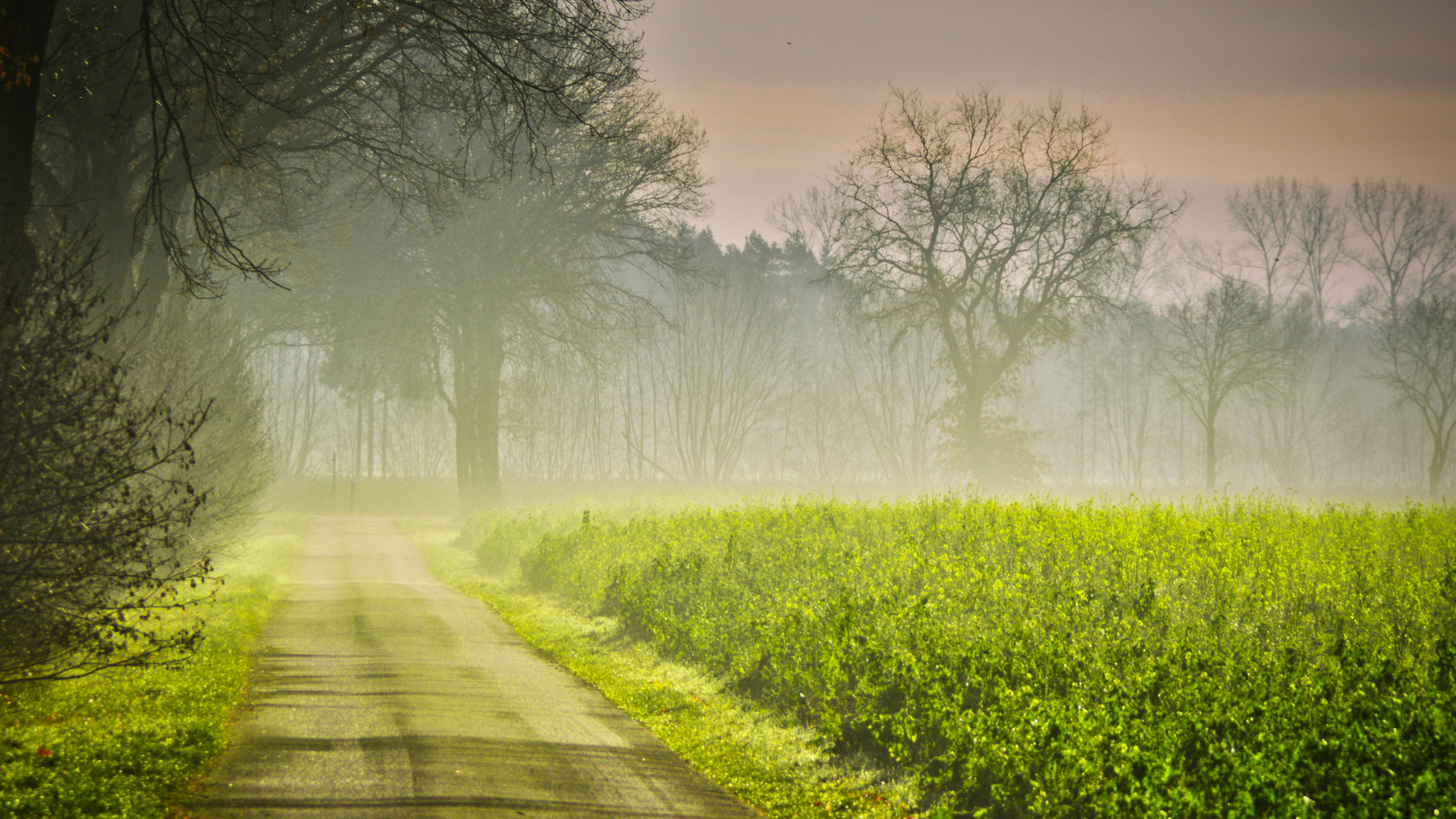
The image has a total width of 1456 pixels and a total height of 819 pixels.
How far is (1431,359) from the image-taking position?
122 ft

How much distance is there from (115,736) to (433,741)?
2208mm

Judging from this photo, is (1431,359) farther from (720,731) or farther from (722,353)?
(720,731)

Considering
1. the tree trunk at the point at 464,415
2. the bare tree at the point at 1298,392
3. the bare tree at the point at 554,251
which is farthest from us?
the bare tree at the point at 1298,392

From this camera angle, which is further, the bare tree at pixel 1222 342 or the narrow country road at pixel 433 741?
the bare tree at pixel 1222 342

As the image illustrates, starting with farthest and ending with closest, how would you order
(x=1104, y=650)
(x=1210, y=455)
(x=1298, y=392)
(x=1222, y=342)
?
(x=1298, y=392), (x=1210, y=455), (x=1222, y=342), (x=1104, y=650)

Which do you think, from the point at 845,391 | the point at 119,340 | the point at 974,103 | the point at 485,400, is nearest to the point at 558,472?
the point at 845,391

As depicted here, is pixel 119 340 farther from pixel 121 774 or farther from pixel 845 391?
pixel 845 391

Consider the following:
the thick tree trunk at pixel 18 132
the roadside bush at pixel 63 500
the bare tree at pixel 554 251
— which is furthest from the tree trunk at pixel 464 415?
the roadside bush at pixel 63 500

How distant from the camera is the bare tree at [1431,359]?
3500cm

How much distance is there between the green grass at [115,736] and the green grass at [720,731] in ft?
11.8

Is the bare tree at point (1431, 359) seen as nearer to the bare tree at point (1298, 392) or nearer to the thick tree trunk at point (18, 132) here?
the bare tree at point (1298, 392)

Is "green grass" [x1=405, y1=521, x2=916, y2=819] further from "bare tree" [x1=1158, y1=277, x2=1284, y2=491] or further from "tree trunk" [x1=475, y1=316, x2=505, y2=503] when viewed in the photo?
"bare tree" [x1=1158, y1=277, x2=1284, y2=491]

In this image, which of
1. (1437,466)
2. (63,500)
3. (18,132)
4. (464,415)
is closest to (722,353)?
(464,415)

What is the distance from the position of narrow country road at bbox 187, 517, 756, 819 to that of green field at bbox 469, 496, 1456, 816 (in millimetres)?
1519
